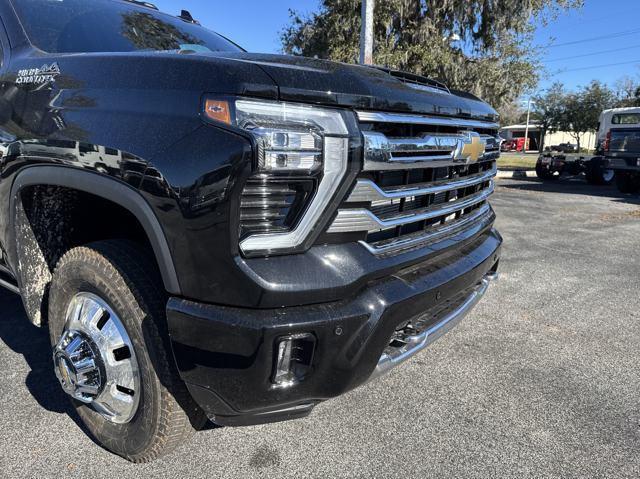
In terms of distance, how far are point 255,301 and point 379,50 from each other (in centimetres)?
1391

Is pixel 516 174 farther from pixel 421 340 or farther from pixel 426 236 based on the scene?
pixel 421 340

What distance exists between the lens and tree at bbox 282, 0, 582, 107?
14453mm

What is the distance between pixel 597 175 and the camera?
52.4 feet

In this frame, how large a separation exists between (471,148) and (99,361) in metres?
1.93

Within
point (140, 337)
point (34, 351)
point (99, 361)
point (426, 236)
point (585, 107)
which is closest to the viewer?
point (140, 337)

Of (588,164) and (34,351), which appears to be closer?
(34,351)

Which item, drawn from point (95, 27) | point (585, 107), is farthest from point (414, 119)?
point (585, 107)

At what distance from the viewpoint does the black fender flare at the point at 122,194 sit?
1.72m

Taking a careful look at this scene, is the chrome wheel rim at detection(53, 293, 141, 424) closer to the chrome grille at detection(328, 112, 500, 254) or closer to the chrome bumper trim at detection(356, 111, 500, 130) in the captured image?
the chrome grille at detection(328, 112, 500, 254)

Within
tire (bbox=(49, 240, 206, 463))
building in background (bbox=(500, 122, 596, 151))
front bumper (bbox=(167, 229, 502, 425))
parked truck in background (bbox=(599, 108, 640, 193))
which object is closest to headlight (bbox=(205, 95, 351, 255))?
front bumper (bbox=(167, 229, 502, 425))

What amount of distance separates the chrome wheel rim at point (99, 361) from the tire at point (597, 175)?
16470 millimetres

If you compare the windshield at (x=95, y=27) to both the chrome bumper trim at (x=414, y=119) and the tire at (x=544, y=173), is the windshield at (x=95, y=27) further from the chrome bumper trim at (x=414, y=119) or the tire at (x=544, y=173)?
the tire at (x=544, y=173)

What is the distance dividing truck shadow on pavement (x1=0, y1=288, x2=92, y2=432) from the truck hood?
198cm

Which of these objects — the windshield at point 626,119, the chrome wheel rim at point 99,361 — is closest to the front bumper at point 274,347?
Result: the chrome wheel rim at point 99,361
